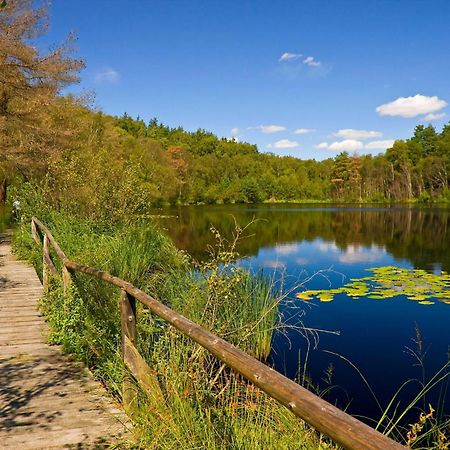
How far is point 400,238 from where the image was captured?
3145 centimetres

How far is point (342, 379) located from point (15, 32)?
19.0 meters

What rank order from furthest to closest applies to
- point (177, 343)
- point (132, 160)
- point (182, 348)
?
point (132, 160) < point (177, 343) < point (182, 348)

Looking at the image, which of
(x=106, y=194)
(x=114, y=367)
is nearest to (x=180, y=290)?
(x=114, y=367)

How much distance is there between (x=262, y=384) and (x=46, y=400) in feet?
9.82

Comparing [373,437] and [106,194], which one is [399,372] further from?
[106,194]

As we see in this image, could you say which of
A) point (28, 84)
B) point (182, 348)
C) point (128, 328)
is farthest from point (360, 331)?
point (28, 84)

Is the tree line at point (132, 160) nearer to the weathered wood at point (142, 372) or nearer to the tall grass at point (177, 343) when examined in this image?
the tall grass at point (177, 343)

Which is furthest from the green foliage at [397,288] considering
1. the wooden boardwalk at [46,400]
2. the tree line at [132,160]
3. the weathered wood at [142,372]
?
the weathered wood at [142,372]

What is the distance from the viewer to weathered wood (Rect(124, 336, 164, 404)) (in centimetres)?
367

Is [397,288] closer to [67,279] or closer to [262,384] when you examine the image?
[67,279]

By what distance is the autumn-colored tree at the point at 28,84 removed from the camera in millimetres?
18703

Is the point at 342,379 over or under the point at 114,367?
under

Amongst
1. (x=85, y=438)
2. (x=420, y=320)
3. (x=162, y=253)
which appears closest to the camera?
Answer: (x=85, y=438)

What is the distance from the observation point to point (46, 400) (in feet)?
14.5
